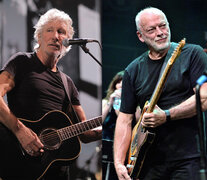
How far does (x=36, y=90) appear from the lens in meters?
3.05

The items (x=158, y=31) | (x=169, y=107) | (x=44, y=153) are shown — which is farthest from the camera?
(x=44, y=153)

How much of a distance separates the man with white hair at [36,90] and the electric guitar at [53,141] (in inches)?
1.3

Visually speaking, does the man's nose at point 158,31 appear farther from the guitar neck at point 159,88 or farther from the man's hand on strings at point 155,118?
the man's hand on strings at point 155,118

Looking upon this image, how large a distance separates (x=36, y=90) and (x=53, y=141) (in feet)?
1.52

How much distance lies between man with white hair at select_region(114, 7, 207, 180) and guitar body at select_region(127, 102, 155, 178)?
0.04 metres

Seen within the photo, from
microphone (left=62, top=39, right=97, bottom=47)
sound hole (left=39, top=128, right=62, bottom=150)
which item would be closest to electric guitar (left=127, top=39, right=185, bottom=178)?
sound hole (left=39, top=128, right=62, bottom=150)

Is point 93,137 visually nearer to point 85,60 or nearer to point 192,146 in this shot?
point 85,60

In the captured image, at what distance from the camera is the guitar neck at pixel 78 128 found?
9.96 ft

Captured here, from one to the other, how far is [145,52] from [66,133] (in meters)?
0.97

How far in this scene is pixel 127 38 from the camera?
3.15 m

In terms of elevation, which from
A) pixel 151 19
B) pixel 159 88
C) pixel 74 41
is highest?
pixel 151 19

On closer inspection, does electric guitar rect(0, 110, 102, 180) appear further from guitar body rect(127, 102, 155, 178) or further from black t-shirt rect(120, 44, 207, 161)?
black t-shirt rect(120, 44, 207, 161)

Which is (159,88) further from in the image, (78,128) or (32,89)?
(32,89)

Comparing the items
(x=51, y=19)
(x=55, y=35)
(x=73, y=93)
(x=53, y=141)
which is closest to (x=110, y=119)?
(x=73, y=93)
